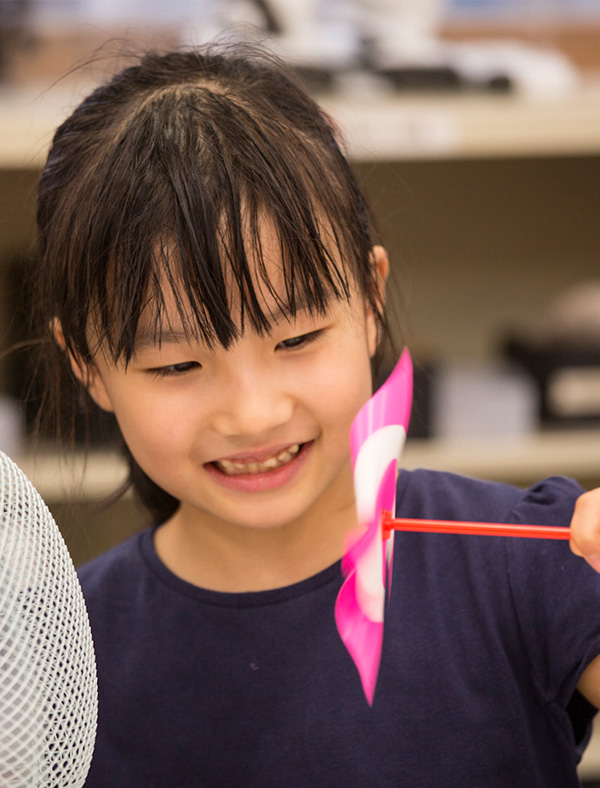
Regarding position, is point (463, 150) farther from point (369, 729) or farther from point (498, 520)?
point (369, 729)

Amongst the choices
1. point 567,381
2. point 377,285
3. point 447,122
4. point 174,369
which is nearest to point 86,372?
point 174,369

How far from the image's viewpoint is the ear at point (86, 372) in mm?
752

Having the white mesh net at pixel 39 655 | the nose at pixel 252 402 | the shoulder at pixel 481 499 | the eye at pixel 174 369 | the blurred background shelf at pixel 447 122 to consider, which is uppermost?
the blurred background shelf at pixel 447 122

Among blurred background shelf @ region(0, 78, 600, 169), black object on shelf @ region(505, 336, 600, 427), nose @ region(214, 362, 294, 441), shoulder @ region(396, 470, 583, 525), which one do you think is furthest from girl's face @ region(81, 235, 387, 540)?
black object on shelf @ region(505, 336, 600, 427)

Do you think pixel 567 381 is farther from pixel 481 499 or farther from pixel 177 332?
pixel 177 332

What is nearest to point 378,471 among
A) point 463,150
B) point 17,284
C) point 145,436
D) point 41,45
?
point 145,436

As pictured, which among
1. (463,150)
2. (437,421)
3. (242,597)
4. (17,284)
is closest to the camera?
(242,597)

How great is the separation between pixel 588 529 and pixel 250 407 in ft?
0.72

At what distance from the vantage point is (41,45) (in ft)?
5.62

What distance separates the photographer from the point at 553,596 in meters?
0.69

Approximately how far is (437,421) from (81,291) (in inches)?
35.2

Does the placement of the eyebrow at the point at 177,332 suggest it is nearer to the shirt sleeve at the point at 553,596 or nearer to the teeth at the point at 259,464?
the teeth at the point at 259,464

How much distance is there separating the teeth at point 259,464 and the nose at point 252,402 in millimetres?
43

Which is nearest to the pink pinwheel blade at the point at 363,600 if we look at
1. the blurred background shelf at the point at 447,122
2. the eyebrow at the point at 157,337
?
the eyebrow at the point at 157,337
